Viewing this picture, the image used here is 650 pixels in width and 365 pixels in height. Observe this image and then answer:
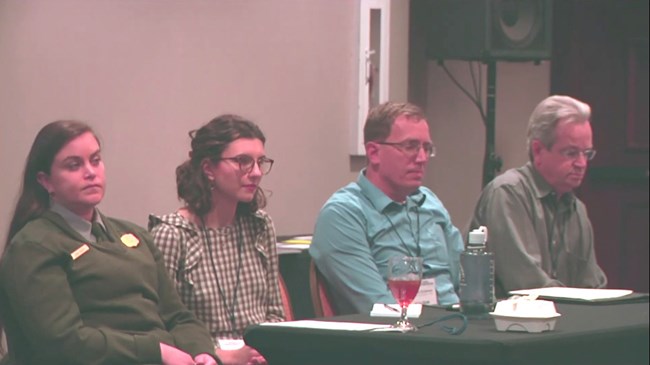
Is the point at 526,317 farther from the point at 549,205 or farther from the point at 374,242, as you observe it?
the point at 549,205

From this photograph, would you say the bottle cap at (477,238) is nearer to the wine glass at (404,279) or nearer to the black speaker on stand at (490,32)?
the wine glass at (404,279)

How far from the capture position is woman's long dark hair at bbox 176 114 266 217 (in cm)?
354

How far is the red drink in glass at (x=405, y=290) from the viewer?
2.88m

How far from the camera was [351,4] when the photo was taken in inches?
237

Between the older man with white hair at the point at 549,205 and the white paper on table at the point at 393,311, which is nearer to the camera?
the white paper on table at the point at 393,311

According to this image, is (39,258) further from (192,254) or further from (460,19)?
(460,19)

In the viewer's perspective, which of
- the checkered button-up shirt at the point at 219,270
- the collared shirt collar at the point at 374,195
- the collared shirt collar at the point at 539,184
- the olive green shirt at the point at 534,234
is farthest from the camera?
the collared shirt collar at the point at 539,184

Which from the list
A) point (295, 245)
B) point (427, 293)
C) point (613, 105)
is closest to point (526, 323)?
point (427, 293)

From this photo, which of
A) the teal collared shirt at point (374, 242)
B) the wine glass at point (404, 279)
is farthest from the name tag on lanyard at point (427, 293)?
the wine glass at point (404, 279)

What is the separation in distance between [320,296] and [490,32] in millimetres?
2790

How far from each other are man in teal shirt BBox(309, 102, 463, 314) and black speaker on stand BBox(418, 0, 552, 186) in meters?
2.20

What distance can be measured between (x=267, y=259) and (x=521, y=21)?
292cm

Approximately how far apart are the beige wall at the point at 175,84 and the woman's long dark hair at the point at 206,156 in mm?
1194

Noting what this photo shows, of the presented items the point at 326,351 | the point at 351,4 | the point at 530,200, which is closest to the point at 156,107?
the point at 351,4
